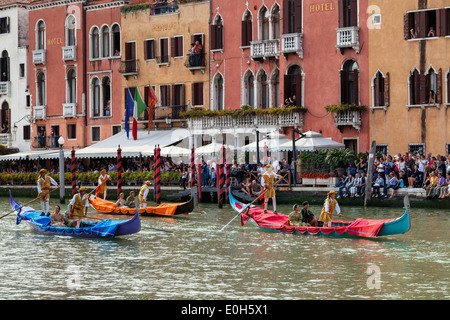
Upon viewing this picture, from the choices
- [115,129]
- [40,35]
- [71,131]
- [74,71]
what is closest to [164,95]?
[115,129]

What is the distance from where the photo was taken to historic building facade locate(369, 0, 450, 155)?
36.6 m

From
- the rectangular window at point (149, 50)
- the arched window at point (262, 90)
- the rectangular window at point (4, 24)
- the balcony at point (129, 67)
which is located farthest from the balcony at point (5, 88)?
the arched window at point (262, 90)

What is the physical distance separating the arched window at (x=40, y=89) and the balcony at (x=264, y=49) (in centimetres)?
1508

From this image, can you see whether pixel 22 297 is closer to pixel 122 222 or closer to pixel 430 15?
pixel 122 222

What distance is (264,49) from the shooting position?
139 feet

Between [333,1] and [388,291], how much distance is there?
1012 inches

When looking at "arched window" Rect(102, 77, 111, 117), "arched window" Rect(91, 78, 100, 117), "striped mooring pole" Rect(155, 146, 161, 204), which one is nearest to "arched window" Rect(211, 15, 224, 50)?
"arched window" Rect(102, 77, 111, 117)

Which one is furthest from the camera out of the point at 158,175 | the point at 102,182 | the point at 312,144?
the point at 312,144

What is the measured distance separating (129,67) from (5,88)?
9628mm

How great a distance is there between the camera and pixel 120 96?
49.1m

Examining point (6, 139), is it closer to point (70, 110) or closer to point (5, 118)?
point (5, 118)

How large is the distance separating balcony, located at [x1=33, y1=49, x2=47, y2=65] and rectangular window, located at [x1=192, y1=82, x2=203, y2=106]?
34.6 ft

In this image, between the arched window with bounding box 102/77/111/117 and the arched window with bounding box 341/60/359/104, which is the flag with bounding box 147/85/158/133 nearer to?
the arched window with bounding box 102/77/111/117
